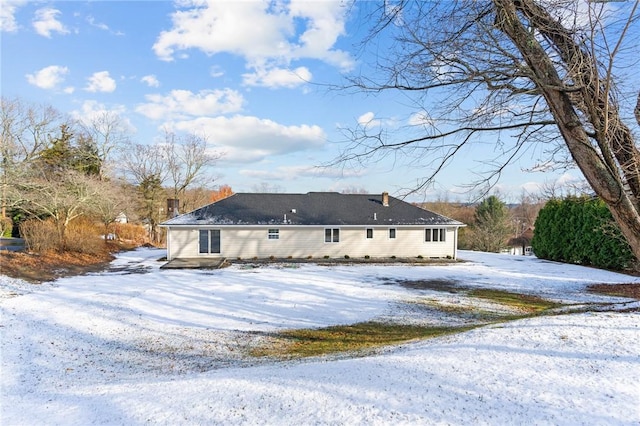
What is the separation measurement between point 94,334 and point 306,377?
631cm

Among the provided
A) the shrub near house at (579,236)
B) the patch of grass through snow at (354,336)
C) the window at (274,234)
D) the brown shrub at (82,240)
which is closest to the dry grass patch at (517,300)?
the patch of grass through snow at (354,336)

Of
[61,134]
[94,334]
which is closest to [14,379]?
[94,334]

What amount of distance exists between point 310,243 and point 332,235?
143cm

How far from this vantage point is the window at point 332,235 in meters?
22.2

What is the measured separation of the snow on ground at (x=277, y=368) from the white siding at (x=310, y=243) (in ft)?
29.9

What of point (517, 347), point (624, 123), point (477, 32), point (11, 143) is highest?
point (11, 143)

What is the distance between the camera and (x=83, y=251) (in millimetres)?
20000

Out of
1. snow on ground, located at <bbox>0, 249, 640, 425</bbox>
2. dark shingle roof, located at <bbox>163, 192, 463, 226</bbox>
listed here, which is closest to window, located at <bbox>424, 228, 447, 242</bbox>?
dark shingle roof, located at <bbox>163, 192, 463, 226</bbox>

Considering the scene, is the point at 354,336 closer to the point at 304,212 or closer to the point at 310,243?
the point at 310,243

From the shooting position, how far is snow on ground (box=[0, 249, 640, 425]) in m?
3.54

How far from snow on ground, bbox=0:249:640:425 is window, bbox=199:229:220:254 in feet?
30.6

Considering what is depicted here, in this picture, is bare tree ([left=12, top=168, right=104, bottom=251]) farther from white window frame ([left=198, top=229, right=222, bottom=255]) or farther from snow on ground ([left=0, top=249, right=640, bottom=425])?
snow on ground ([left=0, top=249, right=640, bottom=425])

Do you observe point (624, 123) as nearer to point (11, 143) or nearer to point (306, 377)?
point (306, 377)

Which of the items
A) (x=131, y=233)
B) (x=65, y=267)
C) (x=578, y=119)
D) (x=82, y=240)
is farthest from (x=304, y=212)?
(x=578, y=119)
